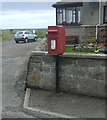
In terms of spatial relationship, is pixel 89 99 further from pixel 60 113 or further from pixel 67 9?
pixel 67 9

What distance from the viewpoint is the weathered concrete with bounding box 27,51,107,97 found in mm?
7203

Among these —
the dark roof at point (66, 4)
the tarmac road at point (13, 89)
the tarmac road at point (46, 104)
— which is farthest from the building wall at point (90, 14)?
the tarmac road at point (46, 104)

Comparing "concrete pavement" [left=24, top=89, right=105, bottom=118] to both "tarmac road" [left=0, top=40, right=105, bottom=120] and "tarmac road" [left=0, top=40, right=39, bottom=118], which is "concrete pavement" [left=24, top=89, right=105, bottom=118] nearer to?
"tarmac road" [left=0, top=40, right=105, bottom=120]

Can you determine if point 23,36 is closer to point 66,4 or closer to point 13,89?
point 66,4

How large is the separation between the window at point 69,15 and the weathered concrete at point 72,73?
10994 millimetres

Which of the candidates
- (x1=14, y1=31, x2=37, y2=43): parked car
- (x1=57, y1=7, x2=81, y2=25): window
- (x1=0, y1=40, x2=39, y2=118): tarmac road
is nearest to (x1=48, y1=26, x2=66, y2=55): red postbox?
(x1=0, y1=40, x2=39, y2=118): tarmac road

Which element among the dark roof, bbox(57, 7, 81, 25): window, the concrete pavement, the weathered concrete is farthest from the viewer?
Answer: bbox(57, 7, 81, 25): window

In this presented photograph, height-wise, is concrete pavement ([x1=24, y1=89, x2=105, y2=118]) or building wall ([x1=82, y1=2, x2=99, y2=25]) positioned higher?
building wall ([x1=82, y1=2, x2=99, y2=25])

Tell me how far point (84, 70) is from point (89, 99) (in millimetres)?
1103

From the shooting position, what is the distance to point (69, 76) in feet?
25.2

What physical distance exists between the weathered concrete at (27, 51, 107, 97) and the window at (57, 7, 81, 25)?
1099 centimetres

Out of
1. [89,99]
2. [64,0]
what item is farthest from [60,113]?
[64,0]

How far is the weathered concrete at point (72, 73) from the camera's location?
7.20m

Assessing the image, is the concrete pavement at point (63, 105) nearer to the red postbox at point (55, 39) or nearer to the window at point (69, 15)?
the red postbox at point (55, 39)
